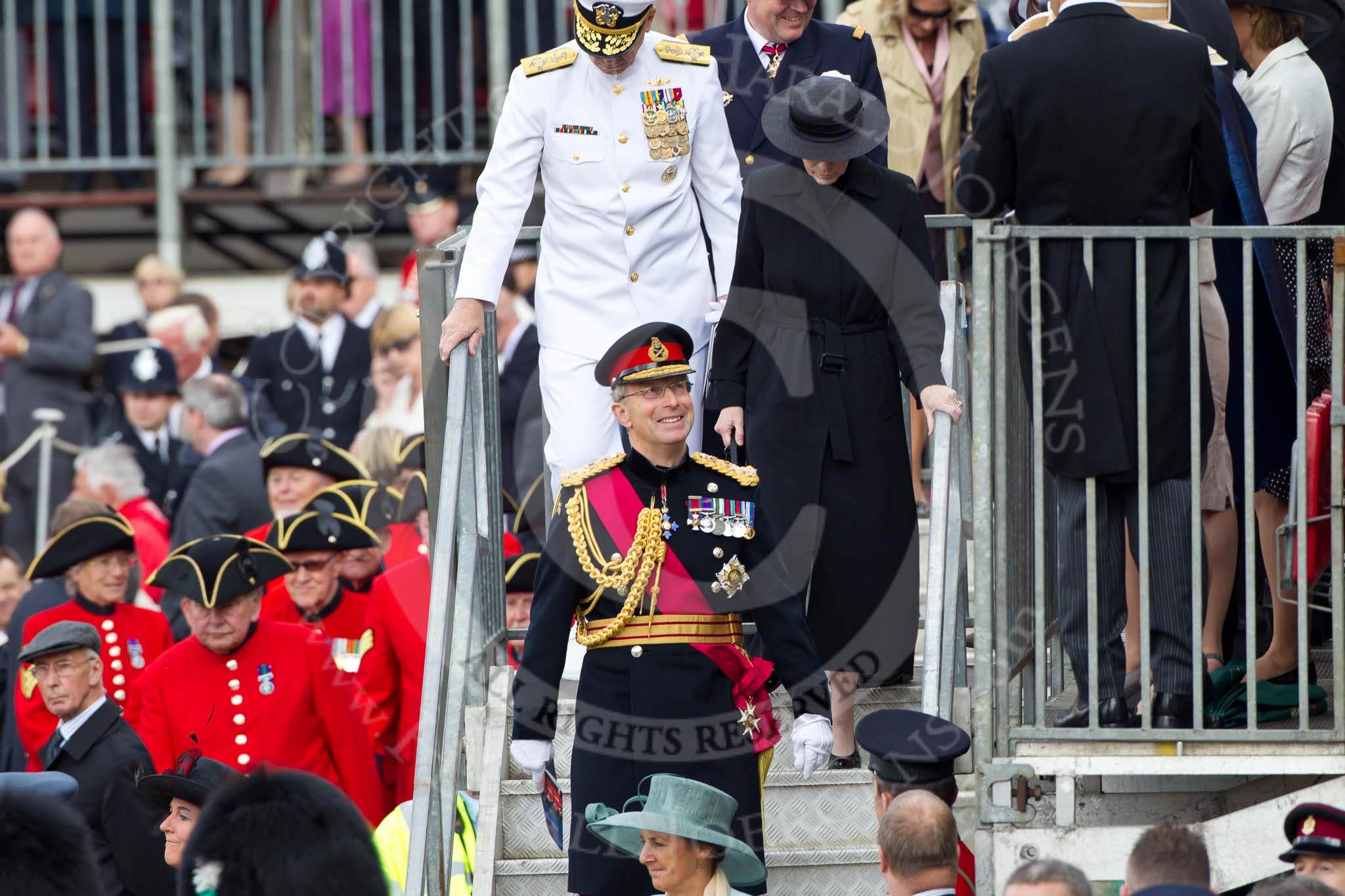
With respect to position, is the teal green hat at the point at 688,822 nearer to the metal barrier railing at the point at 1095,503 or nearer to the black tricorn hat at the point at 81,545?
the metal barrier railing at the point at 1095,503

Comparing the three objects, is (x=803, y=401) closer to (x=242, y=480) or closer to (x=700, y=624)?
(x=700, y=624)

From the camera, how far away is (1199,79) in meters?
5.93

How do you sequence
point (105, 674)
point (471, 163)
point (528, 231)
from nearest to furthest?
1. point (528, 231)
2. point (105, 674)
3. point (471, 163)

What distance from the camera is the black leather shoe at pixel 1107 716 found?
5848 millimetres

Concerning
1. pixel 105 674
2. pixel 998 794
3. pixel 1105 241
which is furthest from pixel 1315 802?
pixel 105 674

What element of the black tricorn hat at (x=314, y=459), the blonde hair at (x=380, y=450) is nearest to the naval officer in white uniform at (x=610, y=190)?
the black tricorn hat at (x=314, y=459)

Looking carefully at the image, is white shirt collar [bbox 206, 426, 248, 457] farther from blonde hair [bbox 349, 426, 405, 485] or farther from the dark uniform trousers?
the dark uniform trousers

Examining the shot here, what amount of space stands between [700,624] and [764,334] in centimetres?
115

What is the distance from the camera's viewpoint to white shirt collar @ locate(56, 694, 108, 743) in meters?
7.57

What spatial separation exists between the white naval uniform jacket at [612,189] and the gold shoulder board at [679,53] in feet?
0.05

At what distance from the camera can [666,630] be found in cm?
579

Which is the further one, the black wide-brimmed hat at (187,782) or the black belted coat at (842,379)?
the black wide-brimmed hat at (187,782)

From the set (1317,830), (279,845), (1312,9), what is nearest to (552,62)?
(1312,9)

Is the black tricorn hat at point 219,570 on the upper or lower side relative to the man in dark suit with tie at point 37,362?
lower
